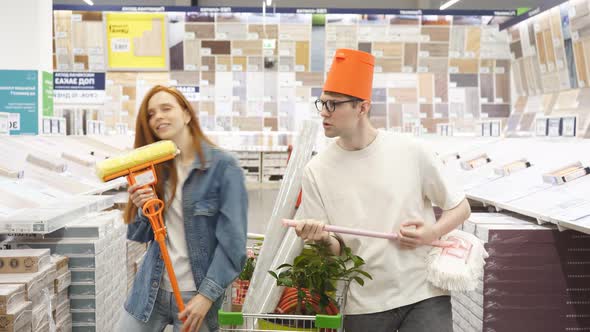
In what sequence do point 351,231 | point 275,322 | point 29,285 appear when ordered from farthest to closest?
point 29,285, point 351,231, point 275,322

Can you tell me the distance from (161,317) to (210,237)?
336 millimetres

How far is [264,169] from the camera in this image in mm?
12188

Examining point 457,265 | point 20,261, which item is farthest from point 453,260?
point 20,261

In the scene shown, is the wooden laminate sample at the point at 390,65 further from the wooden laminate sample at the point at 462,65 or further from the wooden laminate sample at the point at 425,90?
the wooden laminate sample at the point at 462,65

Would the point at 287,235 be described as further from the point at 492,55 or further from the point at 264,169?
the point at 492,55

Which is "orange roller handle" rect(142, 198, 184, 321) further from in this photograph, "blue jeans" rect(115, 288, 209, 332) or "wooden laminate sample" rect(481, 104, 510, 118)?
"wooden laminate sample" rect(481, 104, 510, 118)

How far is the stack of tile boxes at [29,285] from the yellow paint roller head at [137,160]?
2.66 feet

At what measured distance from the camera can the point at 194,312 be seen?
81.4 inches

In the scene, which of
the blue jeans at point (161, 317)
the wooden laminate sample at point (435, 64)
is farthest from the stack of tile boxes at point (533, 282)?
the wooden laminate sample at point (435, 64)

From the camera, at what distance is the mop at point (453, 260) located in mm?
2076

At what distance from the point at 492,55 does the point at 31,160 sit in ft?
32.4

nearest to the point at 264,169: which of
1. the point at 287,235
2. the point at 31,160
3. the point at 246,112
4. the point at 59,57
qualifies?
the point at 246,112

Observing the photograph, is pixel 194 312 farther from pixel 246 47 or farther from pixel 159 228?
pixel 246 47

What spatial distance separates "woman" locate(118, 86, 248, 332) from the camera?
2125 millimetres
